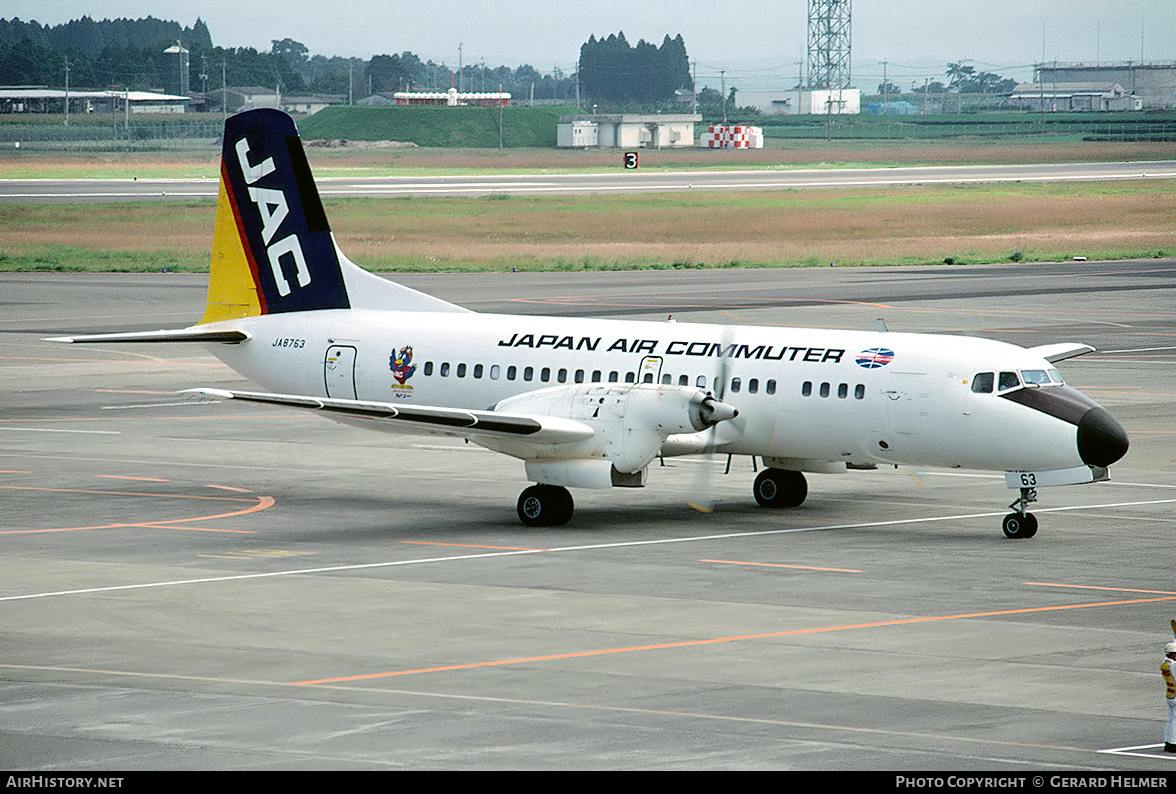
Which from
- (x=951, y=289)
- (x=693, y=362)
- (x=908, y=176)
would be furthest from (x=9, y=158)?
(x=693, y=362)

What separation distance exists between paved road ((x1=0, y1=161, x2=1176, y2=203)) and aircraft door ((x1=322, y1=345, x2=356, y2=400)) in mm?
98945

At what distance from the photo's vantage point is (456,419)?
90.8 feet

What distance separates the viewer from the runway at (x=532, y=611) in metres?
15.8

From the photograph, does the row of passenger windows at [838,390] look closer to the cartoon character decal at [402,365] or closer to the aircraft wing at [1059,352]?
the aircraft wing at [1059,352]

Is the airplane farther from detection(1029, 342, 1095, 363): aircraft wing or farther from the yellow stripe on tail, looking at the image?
the yellow stripe on tail

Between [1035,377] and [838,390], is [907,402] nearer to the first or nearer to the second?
[838,390]

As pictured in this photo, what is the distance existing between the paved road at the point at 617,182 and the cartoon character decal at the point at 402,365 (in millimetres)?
100067

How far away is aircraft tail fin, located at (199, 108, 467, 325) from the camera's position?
33.7 metres

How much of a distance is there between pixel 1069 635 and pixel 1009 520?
23.4 feet

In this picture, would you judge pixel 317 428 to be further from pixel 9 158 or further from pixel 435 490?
pixel 9 158

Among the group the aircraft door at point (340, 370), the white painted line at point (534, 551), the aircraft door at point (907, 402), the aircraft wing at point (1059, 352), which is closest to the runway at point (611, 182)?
the aircraft door at point (340, 370)

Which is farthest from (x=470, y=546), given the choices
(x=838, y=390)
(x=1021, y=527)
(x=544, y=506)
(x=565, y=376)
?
(x=1021, y=527)

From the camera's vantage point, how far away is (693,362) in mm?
Result: 29062

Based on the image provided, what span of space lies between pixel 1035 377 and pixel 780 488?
17.6ft
